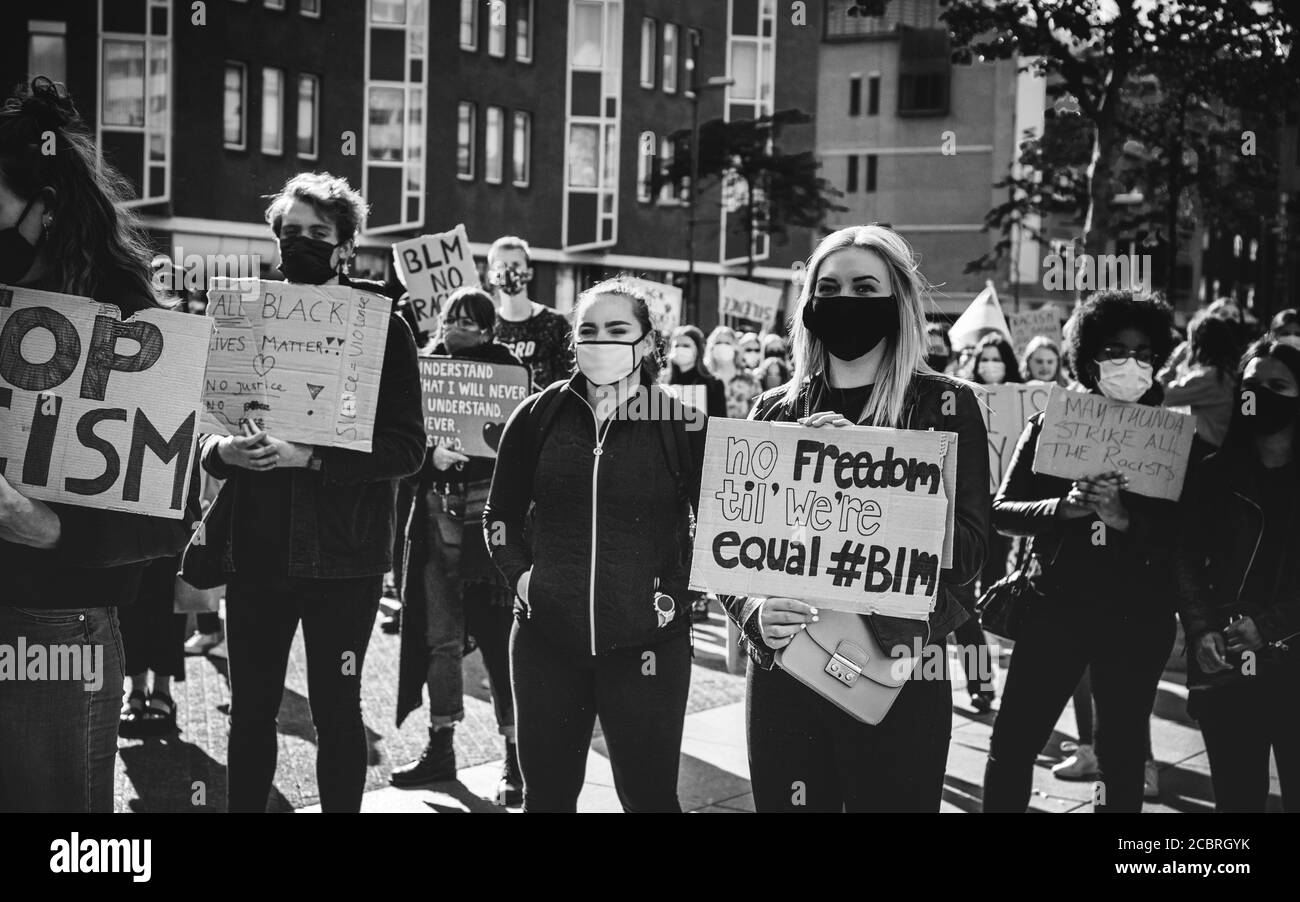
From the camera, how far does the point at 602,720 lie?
398cm

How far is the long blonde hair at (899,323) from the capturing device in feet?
11.2

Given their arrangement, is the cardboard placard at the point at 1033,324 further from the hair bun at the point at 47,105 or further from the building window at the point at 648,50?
the building window at the point at 648,50

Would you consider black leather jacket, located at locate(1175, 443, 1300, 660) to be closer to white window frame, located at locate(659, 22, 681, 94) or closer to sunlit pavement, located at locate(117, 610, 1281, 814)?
Result: sunlit pavement, located at locate(117, 610, 1281, 814)

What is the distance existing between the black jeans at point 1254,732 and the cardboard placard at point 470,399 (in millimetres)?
3003

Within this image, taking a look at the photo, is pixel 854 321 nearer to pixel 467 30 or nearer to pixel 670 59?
pixel 467 30

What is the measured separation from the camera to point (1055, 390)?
4758 millimetres

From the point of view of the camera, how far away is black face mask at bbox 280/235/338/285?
4430 millimetres

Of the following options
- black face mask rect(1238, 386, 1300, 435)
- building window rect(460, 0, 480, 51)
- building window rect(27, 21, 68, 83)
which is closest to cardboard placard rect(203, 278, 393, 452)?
black face mask rect(1238, 386, 1300, 435)

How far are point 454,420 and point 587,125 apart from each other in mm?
27338

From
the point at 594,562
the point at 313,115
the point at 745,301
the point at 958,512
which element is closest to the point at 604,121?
the point at 313,115

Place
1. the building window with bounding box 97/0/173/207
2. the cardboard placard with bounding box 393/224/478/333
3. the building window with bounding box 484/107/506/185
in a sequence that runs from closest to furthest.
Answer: the cardboard placard with bounding box 393/224/478/333 < the building window with bounding box 97/0/173/207 < the building window with bounding box 484/107/506/185

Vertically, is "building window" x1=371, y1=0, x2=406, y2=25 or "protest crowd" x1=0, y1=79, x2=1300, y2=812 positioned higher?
"building window" x1=371, y1=0, x2=406, y2=25

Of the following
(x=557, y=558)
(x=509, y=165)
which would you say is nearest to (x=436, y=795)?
(x=557, y=558)

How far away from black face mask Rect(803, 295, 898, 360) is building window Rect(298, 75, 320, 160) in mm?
24910
